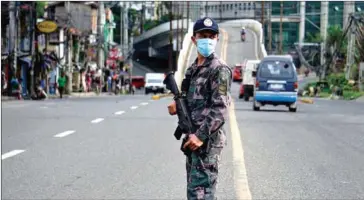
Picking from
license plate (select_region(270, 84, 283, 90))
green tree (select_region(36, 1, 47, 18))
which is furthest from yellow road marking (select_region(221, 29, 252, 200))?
green tree (select_region(36, 1, 47, 18))

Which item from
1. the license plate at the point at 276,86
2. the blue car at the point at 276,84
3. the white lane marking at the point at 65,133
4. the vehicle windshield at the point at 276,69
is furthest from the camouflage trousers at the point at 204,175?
the vehicle windshield at the point at 276,69

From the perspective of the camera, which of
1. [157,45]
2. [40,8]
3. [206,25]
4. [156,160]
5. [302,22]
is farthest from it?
[302,22]

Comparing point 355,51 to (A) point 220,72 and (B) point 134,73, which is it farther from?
(B) point 134,73

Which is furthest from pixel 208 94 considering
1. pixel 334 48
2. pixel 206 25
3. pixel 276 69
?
pixel 334 48

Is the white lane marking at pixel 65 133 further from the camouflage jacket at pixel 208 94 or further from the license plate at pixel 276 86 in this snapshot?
the license plate at pixel 276 86

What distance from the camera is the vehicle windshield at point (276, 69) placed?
103 feet

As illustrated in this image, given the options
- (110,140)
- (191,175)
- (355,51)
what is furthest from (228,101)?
(355,51)

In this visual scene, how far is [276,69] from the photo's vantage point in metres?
31.6

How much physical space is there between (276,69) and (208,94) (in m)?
25.1

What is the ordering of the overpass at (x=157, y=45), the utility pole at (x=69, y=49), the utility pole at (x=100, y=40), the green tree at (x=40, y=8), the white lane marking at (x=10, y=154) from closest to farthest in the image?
the white lane marking at (x=10, y=154) < the green tree at (x=40, y=8) < the utility pole at (x=69, y=49) < the utility pole at (x=100, y=40) < the overpass at (x=157, y=45)

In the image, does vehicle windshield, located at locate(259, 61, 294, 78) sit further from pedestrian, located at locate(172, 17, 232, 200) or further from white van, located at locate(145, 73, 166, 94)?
white van, located at locate(145, 73, 166, 94)

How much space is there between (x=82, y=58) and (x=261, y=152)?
216 feet

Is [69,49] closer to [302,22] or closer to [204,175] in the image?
[302,22]

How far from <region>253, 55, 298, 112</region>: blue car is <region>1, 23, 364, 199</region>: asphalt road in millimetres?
7529
